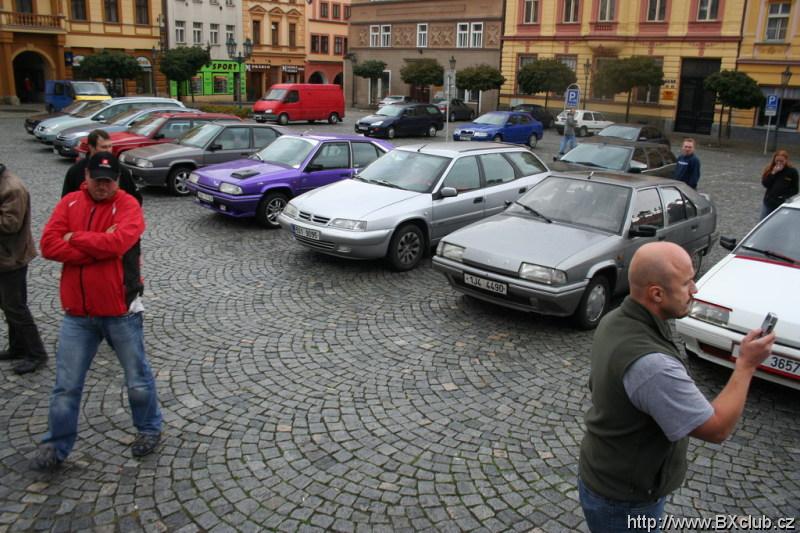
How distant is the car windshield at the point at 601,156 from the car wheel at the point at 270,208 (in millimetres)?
6221

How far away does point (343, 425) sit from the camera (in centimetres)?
505

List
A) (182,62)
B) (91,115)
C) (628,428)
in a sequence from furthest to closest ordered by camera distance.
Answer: (182,62), (91,115), (628,428)

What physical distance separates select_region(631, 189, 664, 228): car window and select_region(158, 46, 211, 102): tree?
1700 inches

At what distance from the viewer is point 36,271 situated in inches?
341

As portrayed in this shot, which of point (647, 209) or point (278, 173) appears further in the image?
point (278, 173)

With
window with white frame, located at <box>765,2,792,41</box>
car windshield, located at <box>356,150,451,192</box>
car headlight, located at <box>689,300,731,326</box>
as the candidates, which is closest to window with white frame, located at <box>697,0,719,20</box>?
window with white frame, located at <box>765,2,792,41</box>

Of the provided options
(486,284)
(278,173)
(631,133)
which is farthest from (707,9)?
(486,284)

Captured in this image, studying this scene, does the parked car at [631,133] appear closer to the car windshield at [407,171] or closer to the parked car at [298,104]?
the car windshield at [407,171]

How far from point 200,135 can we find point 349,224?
7288 millimetres

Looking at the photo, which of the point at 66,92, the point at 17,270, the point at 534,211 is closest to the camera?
the point at 17,270

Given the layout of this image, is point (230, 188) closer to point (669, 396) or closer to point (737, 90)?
point (669, 396)

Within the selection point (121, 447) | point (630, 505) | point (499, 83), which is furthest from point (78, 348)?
point (499, 83)

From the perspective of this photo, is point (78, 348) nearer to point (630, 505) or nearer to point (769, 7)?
point (630, 505)

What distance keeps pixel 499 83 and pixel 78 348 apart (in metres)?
47.1
